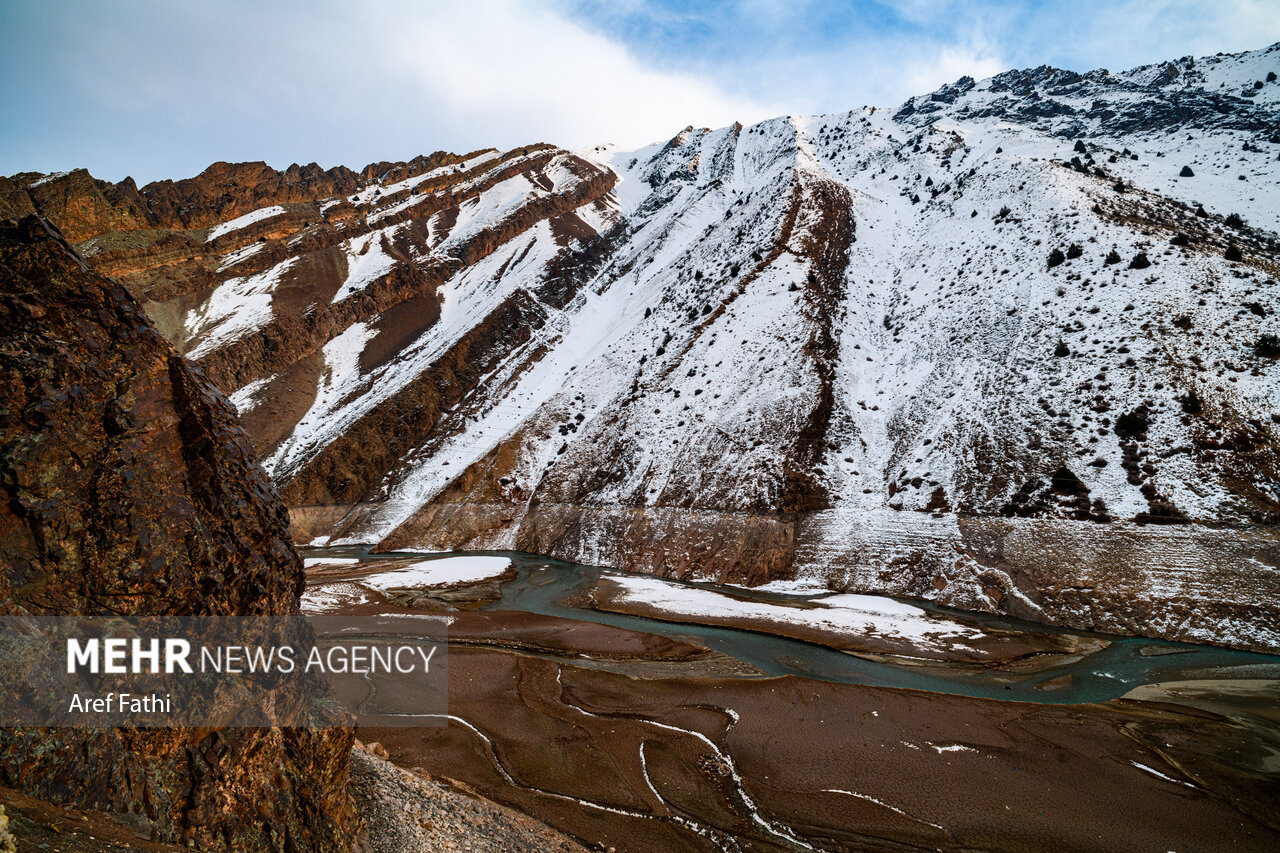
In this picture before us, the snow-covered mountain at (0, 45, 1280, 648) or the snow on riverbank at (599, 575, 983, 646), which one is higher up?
the snow-covered mountain at (0, 45, 1280, 648)

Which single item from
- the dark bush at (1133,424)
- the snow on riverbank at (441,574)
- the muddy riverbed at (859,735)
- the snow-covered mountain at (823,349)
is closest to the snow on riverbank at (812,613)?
the muddy riverbed at (859,735)

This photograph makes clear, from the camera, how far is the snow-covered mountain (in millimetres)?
29359

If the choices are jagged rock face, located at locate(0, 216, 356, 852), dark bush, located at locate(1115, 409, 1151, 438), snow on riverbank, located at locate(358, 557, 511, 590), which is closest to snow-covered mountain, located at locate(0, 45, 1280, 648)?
dark bush, located at locate(1115, 409, 1151, 438)

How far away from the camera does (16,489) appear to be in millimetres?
6809

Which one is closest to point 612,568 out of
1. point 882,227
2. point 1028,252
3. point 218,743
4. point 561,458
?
point 561,458

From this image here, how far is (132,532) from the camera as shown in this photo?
7738mm

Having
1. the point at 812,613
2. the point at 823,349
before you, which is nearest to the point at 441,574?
the point at 812,613

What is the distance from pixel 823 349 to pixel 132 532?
172 ft

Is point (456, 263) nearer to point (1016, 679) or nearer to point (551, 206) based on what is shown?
point (551, 206)

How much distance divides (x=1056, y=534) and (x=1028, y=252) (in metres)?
36.6

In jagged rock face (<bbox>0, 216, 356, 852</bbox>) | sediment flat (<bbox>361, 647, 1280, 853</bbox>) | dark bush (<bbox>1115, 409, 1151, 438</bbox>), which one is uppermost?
dark bush (<bbox>1115, 409, 1151, 438</bbox>)

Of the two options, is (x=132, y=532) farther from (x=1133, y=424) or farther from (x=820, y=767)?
(x=1133, y=424)

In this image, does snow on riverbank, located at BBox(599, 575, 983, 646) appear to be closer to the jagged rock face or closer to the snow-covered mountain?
the snow-covered mountain

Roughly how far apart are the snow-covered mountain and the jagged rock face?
99.4 feet
